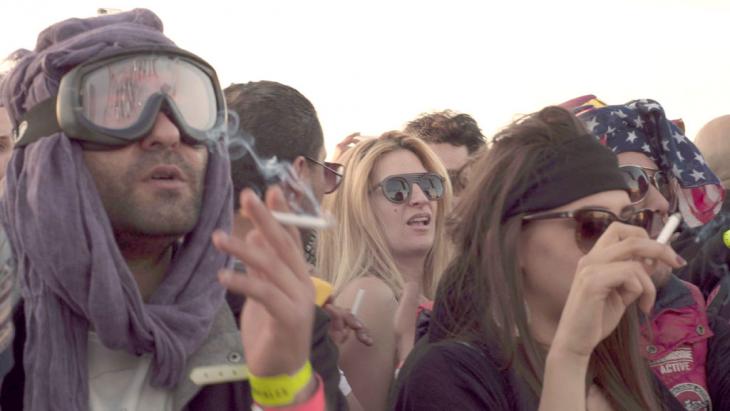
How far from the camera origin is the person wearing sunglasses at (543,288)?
3.25m

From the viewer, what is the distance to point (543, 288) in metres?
3.53

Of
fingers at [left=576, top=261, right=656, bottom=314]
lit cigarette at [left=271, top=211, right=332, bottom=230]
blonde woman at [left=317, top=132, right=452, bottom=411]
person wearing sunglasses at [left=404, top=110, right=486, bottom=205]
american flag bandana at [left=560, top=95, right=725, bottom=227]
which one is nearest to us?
lit cigarette at [left=271, top=211, right=332, bottom=230]

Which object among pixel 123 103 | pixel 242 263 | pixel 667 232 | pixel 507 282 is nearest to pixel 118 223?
pixel 123 103

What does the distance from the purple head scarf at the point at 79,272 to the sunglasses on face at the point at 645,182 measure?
1.81 m

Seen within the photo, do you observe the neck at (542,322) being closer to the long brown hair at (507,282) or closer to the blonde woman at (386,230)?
the long brown hair at (507,282)

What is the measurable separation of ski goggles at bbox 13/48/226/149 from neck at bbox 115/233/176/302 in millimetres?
244

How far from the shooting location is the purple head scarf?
287 cm

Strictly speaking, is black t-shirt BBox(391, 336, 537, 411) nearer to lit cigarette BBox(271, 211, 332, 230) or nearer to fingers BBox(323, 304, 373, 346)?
fingers BBox(323, 304, 373, 346)

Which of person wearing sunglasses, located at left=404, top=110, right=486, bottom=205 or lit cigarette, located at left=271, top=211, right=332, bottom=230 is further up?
lit cigarette, located at left=271, top=211, right=332, bottom=230

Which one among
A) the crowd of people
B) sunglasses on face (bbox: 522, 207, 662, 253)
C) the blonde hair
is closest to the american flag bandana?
the crowd of people

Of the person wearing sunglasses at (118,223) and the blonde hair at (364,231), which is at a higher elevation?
the person wearing sunglasses at (118,223)

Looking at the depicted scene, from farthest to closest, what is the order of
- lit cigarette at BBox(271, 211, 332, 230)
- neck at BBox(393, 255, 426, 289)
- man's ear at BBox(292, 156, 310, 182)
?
neck at BBox(393, 255, 426, 289), man's ear at BBox(292, 156, 310, 182), lit cigarette at BBox(271, 211, 332, 230)

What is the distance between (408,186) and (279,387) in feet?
10.3

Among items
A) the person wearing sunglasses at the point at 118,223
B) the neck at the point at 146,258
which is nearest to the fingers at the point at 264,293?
the person wearing sunglasses at the point at 118,223
